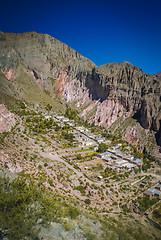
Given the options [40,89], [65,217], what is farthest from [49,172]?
[40,89]

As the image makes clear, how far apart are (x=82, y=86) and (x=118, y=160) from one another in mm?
79806

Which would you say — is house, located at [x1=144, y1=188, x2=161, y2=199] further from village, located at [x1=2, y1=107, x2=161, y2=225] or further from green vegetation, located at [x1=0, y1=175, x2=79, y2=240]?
green vegetation, located at [x1=0, y1=175, x2=79, y2=240]

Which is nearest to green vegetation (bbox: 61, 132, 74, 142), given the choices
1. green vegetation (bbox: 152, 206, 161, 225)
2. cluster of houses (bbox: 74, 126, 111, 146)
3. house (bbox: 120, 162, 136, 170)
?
cluster of houses (bbox: 74, 126, 111, 146)

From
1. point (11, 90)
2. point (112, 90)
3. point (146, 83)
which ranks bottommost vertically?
point (11, 90)

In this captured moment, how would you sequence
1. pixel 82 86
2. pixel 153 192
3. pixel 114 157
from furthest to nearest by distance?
pixel 82 86 < pixel 114 157 < pixel 153 192

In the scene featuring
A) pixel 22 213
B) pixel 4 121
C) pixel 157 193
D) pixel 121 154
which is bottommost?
pixel 22 213

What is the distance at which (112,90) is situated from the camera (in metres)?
90.6

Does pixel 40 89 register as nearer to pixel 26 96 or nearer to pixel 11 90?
pixel 26 96

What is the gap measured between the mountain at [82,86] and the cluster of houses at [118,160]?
15.4 meters

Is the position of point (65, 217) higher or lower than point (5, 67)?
lower

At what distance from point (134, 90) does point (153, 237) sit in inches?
2943

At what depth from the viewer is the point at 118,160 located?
150 feet

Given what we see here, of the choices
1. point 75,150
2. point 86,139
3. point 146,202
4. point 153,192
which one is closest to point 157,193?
point 153,192

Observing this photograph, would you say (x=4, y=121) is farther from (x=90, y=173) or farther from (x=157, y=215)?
(x=157, y=215)
